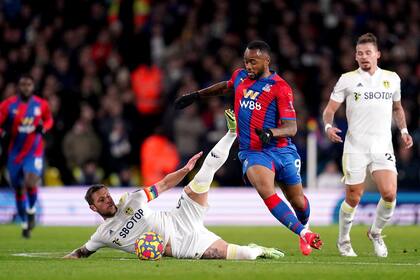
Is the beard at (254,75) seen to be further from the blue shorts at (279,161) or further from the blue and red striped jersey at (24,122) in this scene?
the blue and red striped jersey at (24,122)

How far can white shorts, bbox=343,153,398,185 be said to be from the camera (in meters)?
13.0

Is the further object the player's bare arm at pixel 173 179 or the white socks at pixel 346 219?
the white socks at pixel 346 219

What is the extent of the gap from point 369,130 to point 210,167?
1.91 metres

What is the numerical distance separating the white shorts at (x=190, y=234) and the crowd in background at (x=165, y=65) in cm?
997

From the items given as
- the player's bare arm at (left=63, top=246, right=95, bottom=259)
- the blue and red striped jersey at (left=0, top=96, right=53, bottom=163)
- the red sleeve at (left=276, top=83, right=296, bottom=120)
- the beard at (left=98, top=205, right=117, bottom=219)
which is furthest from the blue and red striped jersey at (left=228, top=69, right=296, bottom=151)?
the blue and red striped jersey at (left=0, top=96, right=53, bottom=163)

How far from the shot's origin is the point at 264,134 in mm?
12375

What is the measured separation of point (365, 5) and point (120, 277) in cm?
1692

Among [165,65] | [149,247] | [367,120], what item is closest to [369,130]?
[367,120]

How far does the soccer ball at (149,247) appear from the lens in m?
12.3

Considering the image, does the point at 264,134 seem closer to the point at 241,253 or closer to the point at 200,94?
the point at 241,253

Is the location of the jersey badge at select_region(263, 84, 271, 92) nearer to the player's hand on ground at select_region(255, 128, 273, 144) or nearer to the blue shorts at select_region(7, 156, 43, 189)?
the player's hand on ground at select_region(255, 128, 273, 144)

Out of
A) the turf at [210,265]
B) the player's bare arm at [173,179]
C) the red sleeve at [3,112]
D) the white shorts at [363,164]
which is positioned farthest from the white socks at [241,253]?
the red sleeve at [3,112]

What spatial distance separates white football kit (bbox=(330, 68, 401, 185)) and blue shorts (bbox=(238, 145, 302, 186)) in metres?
0.62

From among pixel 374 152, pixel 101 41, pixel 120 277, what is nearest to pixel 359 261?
pixel 374 152
